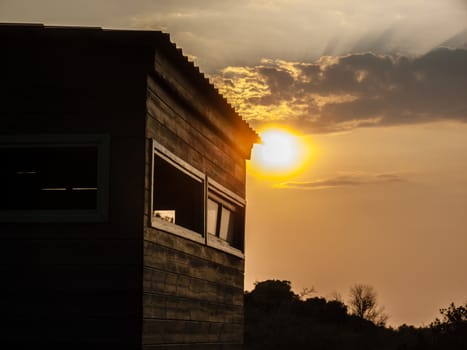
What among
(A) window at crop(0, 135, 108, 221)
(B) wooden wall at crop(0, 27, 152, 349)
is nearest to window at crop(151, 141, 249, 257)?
(B) wooden wall at crop(0, 27, 152, 349)

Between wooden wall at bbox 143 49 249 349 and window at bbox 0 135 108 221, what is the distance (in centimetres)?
69

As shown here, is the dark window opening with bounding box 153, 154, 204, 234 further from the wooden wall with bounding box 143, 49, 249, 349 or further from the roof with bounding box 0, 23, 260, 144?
the roof with bounding box 0, 23, 260, 144

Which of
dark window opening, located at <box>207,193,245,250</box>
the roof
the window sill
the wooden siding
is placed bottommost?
the wooden siding

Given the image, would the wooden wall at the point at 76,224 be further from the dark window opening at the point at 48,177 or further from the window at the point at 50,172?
the dark window opening at the point at 48,177

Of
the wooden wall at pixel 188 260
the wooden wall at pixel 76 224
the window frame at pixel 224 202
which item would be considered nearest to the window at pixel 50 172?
the wooden wall at pixel 76 224

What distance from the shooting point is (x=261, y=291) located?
57562mm

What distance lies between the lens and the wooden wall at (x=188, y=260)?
39.7 ft

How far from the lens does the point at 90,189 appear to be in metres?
13.2

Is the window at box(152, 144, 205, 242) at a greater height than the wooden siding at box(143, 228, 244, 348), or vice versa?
the window at box(152, 144, 205, 242)

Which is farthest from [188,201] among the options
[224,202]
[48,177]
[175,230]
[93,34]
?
[93,34]

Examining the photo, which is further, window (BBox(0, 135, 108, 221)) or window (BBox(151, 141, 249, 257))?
window (BBox(151, 141, 249, 257))

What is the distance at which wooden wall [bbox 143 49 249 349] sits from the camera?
39.7 ft

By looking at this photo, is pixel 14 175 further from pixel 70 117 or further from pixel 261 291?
pixel 261 291

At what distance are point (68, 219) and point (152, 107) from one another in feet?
6.51
